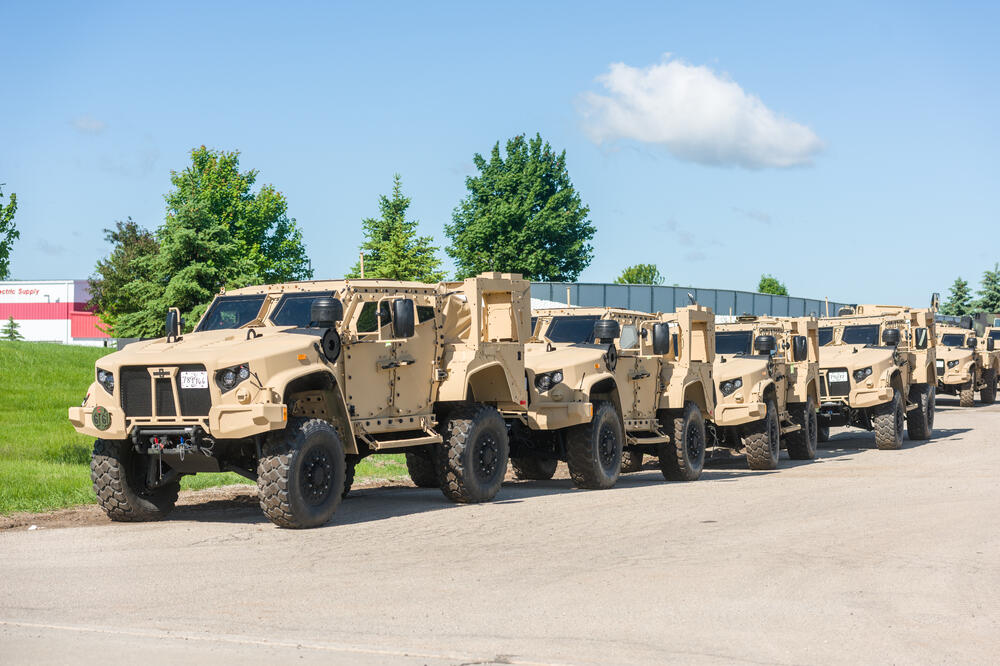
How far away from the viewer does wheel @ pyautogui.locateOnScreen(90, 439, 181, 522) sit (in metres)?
11.9

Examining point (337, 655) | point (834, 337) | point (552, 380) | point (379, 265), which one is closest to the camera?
point (337, 655)

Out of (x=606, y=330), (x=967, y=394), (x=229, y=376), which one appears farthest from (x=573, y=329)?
(x=967, y=394)

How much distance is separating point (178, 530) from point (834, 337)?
744 inches

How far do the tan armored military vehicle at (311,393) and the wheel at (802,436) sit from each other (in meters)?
8.97

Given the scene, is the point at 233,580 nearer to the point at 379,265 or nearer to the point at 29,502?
the point at 29,502

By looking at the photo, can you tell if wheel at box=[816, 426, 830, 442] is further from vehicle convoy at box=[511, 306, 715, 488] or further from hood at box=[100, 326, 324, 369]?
Result: hood at box=[100, 326, 324, 369]

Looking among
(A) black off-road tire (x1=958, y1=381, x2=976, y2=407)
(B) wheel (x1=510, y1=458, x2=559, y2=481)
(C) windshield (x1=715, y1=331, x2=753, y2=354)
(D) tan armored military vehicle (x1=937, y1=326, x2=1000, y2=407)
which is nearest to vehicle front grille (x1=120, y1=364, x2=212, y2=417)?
(B) wheel (x1=510, y1=458, x2=559, y2=481)

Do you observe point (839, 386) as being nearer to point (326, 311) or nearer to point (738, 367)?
point (738, 367)

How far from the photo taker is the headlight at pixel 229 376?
36.0 ft

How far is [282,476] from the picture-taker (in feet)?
36.0

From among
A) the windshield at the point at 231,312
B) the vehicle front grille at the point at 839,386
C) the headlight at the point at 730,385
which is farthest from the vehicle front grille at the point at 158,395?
the vehicle front grille at the point at 839,386

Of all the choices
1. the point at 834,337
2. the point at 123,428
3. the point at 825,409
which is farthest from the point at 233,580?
the point at 834,337

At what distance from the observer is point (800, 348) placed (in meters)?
22.0

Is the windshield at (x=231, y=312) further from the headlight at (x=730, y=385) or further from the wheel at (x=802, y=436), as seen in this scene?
the wheel at (x=802, y=436)
